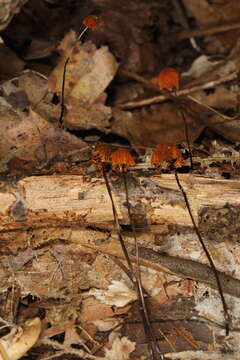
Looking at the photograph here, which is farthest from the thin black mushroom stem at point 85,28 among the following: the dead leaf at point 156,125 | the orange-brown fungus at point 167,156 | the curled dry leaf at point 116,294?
the curled dry leaf at point 116,294

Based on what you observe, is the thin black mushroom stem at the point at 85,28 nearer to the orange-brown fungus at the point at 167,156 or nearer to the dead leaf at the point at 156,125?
the dead leaf at the point at 156,125

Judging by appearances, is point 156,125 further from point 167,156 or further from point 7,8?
point 7,8

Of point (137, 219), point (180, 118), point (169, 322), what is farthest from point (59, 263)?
point (180, 118)

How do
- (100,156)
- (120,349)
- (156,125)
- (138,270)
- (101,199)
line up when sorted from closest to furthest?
→ (120,349)
(138,270)
(101,199)
(100,156)
(156,125)

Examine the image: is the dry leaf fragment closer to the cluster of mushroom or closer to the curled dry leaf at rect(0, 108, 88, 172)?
the cluster of mushroom

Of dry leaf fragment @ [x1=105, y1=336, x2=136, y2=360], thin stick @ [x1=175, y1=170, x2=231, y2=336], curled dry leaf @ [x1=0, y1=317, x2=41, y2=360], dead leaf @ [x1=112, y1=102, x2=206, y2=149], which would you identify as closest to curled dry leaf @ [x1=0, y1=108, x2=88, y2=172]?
dead leaf @ [x1=112, y1=102, x2=206, y2=149]

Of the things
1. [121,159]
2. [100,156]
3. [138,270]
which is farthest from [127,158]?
[138,270]
